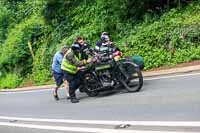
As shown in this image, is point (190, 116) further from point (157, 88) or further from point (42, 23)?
point (42, 23)

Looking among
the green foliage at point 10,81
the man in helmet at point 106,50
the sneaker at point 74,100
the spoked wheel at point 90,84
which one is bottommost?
the green foliage at point 10,81

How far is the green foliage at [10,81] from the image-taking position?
27.8 metres

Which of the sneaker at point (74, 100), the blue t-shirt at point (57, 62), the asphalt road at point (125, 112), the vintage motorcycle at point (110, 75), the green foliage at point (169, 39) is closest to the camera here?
the asphalt road at point (125, 112)

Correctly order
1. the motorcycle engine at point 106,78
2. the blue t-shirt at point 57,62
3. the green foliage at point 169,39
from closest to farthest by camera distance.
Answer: the motorcycle engine at point 106,78
the blue t-shirt at point 57,62
the green foliage at point 169,39

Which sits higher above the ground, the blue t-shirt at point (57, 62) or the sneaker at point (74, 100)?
the blue t-shirt at point (57, 62)

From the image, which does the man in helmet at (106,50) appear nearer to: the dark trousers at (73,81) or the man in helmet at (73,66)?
the man in helmet at (73,66)

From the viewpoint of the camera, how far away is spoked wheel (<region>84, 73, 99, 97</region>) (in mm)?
13883

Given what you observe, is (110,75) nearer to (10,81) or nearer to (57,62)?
(57,62)

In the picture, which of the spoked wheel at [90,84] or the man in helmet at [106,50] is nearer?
the man in helmet at [106,50]

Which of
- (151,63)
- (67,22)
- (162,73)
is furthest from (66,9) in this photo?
(162,73)

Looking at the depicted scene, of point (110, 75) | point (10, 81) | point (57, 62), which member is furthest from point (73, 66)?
point (10, 81)

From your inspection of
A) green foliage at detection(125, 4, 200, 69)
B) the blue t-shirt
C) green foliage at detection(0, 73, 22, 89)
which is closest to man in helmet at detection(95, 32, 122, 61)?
the blue t-shirt

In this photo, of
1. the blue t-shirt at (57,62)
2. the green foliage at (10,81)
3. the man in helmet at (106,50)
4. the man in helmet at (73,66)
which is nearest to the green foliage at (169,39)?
the man in helmet at (106,50)

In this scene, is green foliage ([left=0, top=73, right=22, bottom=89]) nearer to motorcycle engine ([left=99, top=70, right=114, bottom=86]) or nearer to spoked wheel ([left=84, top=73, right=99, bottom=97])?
spoked wheel ([left=84, top=73, right=99, bottom=97])
